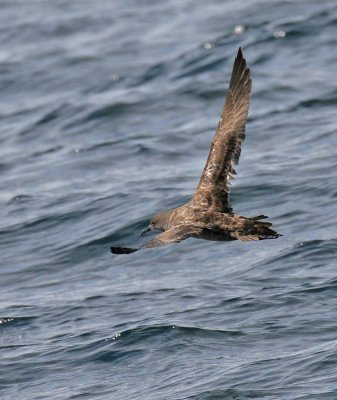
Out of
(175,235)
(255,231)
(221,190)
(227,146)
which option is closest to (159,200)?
(227,146)

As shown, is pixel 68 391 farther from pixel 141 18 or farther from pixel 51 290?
pixel 141 18

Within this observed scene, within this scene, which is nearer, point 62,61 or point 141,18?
point 62,61

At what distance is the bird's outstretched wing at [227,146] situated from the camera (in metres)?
10.4

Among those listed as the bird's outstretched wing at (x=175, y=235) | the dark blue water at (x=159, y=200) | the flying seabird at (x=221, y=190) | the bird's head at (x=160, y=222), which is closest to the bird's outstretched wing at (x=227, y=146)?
the flying seabird at (x=221, y=190)

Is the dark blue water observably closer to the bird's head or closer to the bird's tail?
the bird's head

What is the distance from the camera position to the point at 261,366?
9.10 metres

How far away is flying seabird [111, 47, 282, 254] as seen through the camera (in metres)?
9.52

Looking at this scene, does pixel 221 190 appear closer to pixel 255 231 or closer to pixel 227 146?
pixel 227 146

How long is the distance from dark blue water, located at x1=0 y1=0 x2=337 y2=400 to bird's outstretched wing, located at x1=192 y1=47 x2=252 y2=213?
1.10 m

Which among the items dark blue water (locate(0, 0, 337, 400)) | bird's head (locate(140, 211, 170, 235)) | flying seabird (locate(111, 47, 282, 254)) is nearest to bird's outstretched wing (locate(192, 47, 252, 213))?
flying seabird (locate(111, 47, 282, 254))

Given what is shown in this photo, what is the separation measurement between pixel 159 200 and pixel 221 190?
141 inches

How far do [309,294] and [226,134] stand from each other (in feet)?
5.51

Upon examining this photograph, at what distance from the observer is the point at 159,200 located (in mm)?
13938

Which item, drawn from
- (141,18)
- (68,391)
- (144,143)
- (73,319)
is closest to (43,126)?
(144,143)
